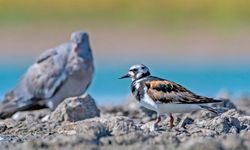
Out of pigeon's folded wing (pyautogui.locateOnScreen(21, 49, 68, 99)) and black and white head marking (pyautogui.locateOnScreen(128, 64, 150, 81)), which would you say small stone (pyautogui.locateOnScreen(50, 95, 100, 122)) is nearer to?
black and white head marking (pyautogui.locateOnScreen(128, 64, 150, 81))

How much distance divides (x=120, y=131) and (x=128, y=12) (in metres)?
25.5

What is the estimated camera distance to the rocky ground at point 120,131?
775 cm

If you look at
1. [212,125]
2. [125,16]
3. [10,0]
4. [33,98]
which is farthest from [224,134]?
[10,0]

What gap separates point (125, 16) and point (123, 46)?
4.11 meters

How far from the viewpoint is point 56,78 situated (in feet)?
45.8

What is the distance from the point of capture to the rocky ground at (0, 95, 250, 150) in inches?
305

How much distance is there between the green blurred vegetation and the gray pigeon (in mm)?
17399

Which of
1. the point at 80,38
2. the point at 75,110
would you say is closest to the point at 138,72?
the point at 75,110

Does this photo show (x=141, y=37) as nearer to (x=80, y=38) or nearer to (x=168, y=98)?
(x=80, y=38)

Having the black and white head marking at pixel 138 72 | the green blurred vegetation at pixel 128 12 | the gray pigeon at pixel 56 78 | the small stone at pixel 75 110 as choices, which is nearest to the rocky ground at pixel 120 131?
the small stone at pixel 75 110

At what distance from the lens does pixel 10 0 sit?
35438mm

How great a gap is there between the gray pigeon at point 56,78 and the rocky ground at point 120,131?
26.4 inches

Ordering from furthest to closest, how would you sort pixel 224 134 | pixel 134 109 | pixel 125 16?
pixel 125 16 < pixel 134 109 < pixel 224 134

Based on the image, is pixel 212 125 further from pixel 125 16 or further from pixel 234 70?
pixel 125 16
